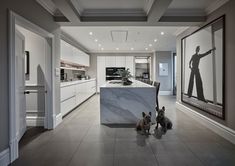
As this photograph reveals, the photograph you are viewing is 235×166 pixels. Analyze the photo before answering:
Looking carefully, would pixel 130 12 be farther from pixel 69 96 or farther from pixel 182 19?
pixel 69 96

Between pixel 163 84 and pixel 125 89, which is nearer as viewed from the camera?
pixel 125 89

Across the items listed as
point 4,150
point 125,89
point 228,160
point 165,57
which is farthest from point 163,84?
point 4,150

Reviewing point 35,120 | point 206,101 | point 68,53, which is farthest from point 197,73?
point 68,53

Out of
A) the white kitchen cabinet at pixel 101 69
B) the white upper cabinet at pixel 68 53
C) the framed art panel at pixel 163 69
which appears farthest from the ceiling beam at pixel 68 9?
the framed art panel at pixel 163 69

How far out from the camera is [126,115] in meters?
4.24

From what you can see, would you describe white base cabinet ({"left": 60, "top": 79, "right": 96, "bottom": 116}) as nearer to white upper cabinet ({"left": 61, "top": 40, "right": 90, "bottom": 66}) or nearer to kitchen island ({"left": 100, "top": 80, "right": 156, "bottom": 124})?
white upper cabinet ({"left": 61, "top": 40, "right": 90, "bottom": 66})

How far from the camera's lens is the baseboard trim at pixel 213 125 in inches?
124

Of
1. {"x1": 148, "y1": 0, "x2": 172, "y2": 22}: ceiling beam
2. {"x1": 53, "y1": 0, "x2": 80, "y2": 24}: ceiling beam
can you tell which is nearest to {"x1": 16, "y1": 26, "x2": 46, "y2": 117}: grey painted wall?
{"x1": 53, "y1": 0, "x2": 80, "y2": 24}: ceiling beam

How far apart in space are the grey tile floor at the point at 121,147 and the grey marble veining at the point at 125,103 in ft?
0.99

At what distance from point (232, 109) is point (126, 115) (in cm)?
211

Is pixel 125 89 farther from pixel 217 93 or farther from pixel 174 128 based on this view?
pixel 217 93

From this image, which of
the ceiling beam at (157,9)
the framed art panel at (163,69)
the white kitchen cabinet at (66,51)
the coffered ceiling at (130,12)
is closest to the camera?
the ceiling beam at (157,9)

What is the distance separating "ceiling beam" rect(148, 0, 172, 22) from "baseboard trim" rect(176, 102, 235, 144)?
2.42 m

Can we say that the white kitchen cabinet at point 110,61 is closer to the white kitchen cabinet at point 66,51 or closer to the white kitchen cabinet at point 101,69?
the white kitchen cabinet at point 101,69
